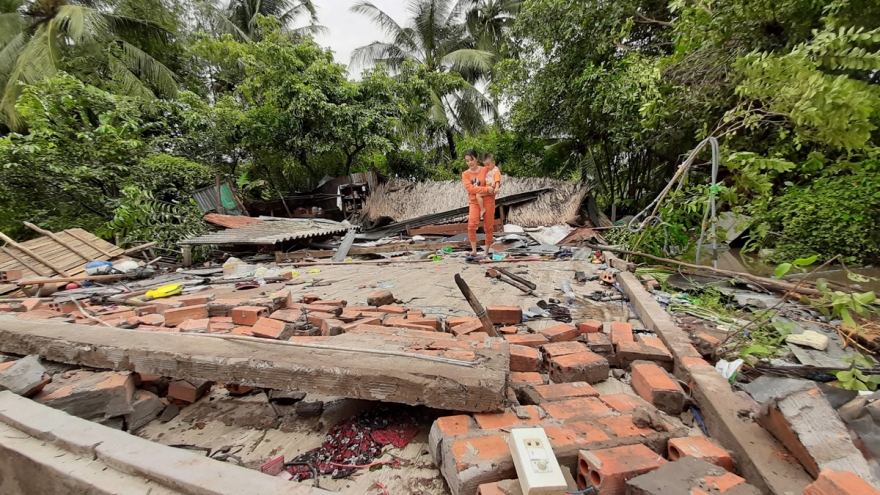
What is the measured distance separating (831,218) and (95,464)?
8037 mm

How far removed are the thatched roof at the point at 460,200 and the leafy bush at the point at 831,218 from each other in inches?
164

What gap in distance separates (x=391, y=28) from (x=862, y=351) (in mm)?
18479

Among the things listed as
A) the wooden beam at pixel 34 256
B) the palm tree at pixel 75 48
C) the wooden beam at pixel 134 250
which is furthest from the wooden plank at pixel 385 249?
the palm tree at pixel 75 48

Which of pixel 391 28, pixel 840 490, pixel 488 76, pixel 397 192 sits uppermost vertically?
pixel 391 28

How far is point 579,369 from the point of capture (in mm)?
2031

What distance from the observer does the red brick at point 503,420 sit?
58.3 inches

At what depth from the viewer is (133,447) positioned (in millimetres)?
1414

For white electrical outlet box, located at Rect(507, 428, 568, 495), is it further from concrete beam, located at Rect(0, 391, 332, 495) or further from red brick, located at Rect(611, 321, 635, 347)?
red brick, located at Rect(611, 321, 635, 347)

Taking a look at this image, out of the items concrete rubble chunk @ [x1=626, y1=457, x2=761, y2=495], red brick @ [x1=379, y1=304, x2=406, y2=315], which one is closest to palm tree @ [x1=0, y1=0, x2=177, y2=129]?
red brick @ [x1=379, y1=304, x2=406, y2=315]

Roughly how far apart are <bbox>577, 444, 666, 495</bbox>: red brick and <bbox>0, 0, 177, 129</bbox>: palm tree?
16293 millimetres

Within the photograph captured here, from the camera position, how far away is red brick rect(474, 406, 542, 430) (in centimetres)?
148

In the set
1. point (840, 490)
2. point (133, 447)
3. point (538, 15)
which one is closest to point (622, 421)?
point (840, 490)

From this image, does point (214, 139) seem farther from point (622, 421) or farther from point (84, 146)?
point (622, 421)

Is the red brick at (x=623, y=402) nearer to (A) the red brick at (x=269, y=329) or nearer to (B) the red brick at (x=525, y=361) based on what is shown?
(B) the red brick at (x=525, y=361)
